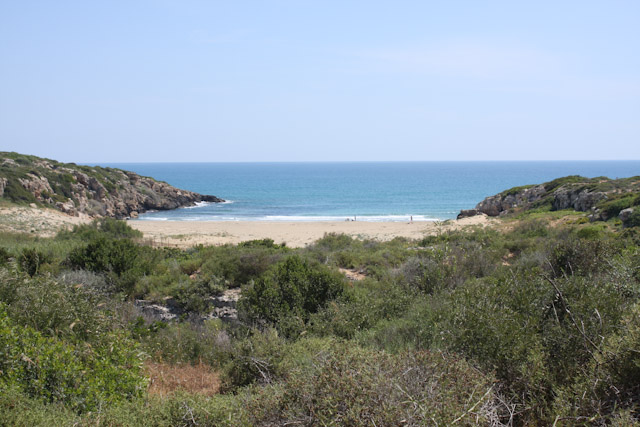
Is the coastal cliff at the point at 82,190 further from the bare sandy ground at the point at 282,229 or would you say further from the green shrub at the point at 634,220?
the green shrub at the point at 634,220

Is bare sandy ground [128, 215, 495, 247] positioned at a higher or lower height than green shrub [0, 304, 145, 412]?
lower

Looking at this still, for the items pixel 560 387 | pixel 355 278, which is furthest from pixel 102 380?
pixel 355 278

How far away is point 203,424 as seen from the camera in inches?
160

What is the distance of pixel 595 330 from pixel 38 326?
706cm

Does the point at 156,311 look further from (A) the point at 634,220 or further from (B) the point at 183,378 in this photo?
(A) the point at 634,220

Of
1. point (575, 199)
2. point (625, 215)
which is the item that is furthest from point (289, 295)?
point (575, 199)

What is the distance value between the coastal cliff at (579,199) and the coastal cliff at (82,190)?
38556 mm

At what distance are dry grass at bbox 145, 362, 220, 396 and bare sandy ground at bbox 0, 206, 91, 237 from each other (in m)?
22.4

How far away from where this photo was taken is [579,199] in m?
32.6

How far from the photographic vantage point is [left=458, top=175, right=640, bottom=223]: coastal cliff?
Answer: 83.4 feet

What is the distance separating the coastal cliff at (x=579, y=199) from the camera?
83.4ft

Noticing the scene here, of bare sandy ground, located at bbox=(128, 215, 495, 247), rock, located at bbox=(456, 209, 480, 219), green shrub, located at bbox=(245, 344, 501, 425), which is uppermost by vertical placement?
green shrub, located at bbox=(245, 344, 501, 425)

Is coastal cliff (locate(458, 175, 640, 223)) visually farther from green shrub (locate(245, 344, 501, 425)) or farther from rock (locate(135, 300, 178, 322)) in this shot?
green shrub (locate(245, 344, 501, 425))

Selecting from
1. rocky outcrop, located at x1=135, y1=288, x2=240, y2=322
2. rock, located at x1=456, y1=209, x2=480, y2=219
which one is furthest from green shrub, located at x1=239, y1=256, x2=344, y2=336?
rock, located at x1=456, y1=209, x2=480, y2=219
